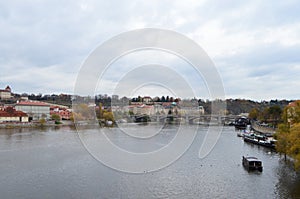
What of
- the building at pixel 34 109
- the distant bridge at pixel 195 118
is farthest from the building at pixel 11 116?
the distant bridge at pixel 195 118

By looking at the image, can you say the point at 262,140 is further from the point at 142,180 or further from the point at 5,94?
the point at 5,94

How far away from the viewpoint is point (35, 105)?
21.0 metres

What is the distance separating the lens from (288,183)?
14.8 ft

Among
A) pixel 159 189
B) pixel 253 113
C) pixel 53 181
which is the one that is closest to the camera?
pixel 159 189

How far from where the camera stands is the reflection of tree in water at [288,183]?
4.03 metres

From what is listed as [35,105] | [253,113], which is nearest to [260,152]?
[253,113]

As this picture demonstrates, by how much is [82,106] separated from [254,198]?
13.7 m

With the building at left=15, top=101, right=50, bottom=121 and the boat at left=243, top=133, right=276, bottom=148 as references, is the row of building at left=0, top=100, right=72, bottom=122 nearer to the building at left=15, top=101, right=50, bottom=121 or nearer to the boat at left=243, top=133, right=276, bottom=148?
the building at left=15, top=101, right=50, bottom=121

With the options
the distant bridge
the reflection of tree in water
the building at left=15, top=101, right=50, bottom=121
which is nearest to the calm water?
the reflection of tree in water

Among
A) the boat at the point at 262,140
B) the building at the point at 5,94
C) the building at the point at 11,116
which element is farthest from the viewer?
the building at the point at 5,94

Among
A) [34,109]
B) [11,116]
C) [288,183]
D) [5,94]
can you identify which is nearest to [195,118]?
[34,109]

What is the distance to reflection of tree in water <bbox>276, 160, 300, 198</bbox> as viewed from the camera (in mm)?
4027

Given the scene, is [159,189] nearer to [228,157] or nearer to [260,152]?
[228,157]

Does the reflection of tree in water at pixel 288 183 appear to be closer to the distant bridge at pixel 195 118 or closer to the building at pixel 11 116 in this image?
the distant bridge at pixel 195 118
